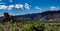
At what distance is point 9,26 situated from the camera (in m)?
13.8

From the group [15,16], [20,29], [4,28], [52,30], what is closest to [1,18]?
[15,16]

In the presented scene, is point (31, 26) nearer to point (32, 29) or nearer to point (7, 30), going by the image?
point (32, 29)

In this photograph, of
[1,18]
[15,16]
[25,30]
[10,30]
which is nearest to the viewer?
[25,30]

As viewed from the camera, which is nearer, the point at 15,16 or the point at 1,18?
the point at 1,18

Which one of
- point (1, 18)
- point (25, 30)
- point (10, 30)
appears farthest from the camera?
point (1, 18)

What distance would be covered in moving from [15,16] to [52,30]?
22.4 ft

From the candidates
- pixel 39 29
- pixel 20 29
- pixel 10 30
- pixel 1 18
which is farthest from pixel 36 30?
pixel 1 18

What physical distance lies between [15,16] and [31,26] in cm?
634

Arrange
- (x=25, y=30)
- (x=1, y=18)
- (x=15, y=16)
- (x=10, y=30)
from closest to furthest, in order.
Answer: (x=25, y=30)
(x=10, y=30)
(x=1, y=18)
(x=15, y=16)

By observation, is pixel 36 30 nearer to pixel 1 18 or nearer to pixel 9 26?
pixel 9 26

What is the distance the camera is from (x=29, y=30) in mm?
12406

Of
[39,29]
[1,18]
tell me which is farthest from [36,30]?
[1,18]

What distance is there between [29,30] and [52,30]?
66.7 inches

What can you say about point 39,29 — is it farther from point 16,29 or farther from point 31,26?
point 16,29
